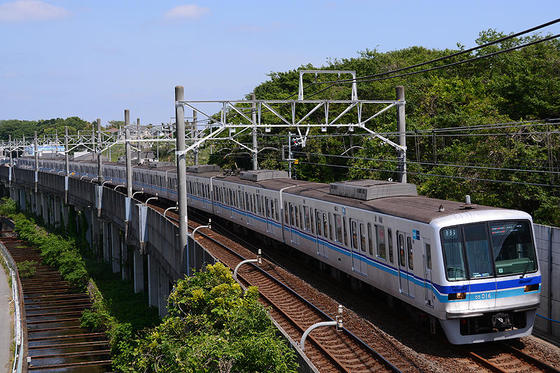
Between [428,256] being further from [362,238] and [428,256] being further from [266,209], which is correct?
[266,209]

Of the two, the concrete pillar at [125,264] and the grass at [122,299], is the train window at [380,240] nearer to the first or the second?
the grass at [122,299]

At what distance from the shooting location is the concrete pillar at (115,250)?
43.7 meters

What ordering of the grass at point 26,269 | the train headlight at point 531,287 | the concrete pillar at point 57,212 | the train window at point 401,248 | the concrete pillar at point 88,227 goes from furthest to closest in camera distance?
the concrete pillar at point 57,212 → the concrete pillar at point 88,227 → the grass at point 26,269 → the train window at point 401,248 → the train headlight at point 531,287

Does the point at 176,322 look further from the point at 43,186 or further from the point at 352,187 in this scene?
the point at 43,186

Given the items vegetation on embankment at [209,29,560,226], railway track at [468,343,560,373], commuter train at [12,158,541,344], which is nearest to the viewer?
railway track at [468,343,560,373]

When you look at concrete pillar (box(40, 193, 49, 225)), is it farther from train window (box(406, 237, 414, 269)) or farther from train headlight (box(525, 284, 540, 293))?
train headlight (box(525, 284, 540, 293))

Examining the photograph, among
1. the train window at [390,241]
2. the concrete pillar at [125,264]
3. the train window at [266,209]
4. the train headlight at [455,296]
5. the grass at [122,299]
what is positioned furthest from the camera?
the concrete pillar at [125,264]

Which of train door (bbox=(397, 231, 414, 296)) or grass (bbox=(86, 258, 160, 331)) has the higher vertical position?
train door (bbox=(397, 231, 414, 296))

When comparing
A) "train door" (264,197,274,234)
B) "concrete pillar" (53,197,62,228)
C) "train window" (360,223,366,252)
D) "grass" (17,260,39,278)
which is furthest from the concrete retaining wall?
"concrete pillar" (53,197,62,228)

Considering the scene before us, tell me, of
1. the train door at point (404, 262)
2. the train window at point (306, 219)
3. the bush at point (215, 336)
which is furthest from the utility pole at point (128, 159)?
the train door at point (404, 262)

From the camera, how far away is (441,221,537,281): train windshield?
12234 mm

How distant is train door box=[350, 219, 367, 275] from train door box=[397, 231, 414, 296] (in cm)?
213

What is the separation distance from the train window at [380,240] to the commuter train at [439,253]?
0.08 ft

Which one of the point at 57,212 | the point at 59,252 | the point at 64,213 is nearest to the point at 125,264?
the point at 59,252
